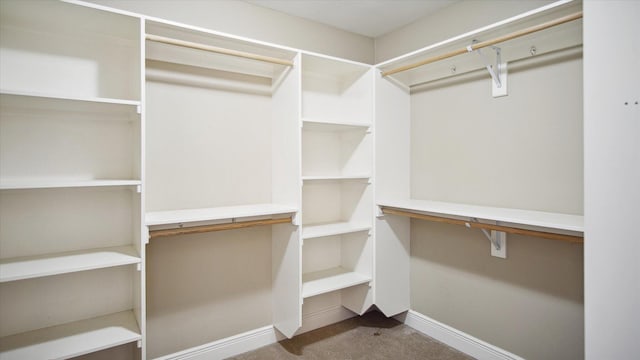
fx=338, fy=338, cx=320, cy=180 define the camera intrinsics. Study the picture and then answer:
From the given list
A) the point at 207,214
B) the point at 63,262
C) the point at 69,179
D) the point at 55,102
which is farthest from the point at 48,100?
the point at 207,214

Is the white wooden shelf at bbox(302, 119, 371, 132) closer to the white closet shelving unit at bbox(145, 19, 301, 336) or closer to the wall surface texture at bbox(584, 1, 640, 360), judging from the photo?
the white closet shelving unit at bbox(145, 19, 301, 336)

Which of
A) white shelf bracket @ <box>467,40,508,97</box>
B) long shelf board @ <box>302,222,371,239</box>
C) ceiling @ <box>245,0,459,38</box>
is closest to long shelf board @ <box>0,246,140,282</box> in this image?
long shelf board @ <box>302,222,371,239</box>

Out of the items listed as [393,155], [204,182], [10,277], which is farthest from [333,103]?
[10,277]

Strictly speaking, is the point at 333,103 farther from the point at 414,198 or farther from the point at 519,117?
the point at 519,117

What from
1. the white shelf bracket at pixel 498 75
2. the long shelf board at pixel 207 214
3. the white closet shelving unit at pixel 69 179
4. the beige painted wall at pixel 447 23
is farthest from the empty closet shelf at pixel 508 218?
the white closet shelving unit at pixel 69 179

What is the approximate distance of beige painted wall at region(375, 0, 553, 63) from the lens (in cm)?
209

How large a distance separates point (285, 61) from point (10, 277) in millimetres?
1734

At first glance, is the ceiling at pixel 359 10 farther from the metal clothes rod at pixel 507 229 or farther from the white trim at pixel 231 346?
the white trim at pixel 231 346

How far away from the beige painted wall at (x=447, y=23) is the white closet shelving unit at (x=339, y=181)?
510 millimetres

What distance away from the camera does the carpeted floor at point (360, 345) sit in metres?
2.29

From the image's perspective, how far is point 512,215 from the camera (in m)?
1.81

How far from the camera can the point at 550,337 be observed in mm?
1908

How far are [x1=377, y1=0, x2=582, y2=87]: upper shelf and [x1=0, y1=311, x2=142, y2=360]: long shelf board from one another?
2.29 metres

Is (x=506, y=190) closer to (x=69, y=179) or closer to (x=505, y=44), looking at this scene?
(x=505, y=44)
